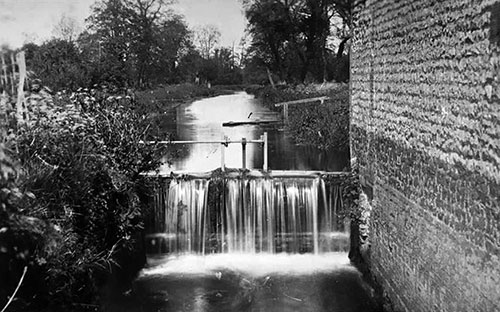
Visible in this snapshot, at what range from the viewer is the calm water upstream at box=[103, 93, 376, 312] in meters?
9.51

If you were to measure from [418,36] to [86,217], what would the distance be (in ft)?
17.4

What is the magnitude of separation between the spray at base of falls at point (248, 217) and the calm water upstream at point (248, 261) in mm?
20

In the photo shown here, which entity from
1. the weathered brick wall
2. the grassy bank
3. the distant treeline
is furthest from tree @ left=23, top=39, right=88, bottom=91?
the weathered brick wall

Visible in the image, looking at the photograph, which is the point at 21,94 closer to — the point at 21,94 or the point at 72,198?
the point at 21,94

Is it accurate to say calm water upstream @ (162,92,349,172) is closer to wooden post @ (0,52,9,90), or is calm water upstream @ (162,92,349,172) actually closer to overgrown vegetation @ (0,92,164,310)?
overgrown vegetation @ (0,92,164,310)

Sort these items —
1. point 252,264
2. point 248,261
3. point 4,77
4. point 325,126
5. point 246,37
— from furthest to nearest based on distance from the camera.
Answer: point 246,37
point 325,126
point 248,261
point 252,264
point 4,77

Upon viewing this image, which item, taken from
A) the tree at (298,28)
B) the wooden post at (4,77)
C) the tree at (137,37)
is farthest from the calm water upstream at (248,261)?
the tree at (298,28)

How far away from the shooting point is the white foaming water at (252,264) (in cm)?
1087

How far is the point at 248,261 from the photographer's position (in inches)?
452

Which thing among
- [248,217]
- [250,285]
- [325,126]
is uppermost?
[325,126]

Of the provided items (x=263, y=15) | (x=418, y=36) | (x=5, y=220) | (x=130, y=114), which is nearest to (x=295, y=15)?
(x=263, y=15)

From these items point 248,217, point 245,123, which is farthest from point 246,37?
point 248,217

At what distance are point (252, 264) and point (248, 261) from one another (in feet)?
0.65

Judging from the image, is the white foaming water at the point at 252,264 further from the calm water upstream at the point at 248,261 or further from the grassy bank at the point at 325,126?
the grassy bank at the point at 325,126
